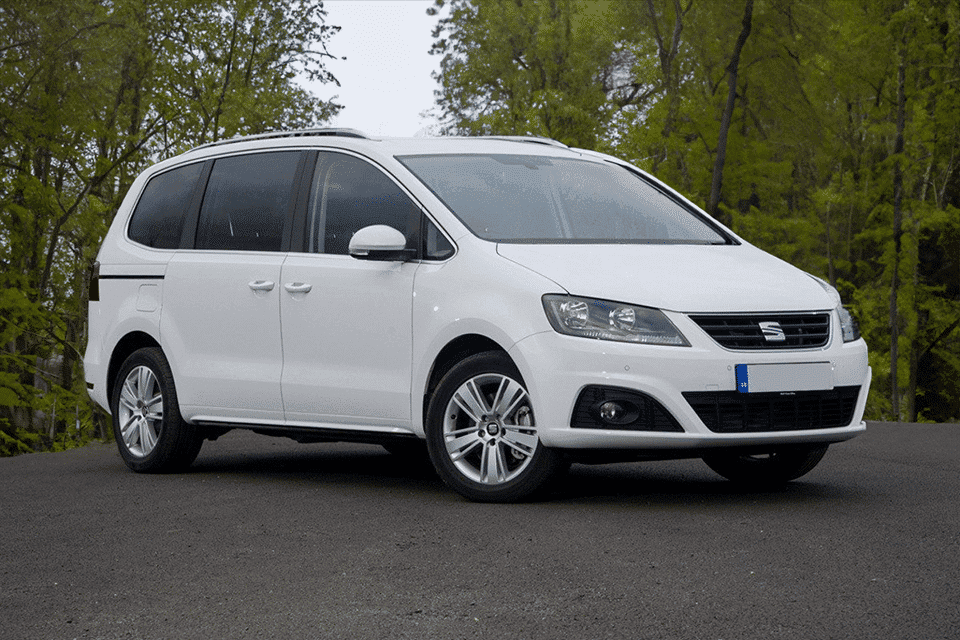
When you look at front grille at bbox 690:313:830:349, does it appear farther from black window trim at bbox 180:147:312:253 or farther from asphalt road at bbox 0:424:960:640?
black window trim at bbox 180:147:312:253

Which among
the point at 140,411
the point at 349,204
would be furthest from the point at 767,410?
the point at 140,411

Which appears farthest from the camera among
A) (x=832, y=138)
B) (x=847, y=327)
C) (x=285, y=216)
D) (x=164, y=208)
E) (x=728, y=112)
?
(x=832, y=138)

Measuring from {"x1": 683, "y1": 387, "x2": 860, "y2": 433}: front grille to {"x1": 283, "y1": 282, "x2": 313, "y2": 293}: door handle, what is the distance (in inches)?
94.4

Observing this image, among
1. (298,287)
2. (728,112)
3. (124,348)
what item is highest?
(728,112)

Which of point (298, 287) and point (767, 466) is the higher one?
point (298, 287)

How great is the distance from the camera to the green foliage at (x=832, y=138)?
22625 millimetres

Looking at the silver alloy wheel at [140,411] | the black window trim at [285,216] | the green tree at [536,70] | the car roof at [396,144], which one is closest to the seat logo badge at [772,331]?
the car roof at [396,144]

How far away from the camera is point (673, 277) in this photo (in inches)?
267

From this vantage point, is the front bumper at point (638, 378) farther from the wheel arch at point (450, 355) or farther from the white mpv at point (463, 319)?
the wheel arch at point (450, 355)

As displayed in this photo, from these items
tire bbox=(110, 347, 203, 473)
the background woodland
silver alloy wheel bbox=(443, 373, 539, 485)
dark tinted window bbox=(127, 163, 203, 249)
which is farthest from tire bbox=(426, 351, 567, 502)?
the background woodland

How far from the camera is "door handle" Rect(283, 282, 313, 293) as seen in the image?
25.6 ft

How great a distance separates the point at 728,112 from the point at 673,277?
19.0 m

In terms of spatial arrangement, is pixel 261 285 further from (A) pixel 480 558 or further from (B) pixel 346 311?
(A) pixel 480 558

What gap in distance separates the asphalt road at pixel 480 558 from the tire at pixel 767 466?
0.42 ft
